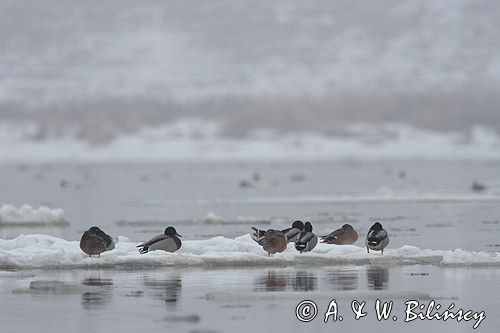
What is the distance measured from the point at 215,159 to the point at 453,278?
10086 cm

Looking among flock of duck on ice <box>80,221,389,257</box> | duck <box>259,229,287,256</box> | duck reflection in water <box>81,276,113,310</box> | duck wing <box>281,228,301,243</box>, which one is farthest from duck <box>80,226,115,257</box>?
duck wing <box>281,228,301,243</box>

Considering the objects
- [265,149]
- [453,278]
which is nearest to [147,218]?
[453,278]

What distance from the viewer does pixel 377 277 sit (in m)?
14.4

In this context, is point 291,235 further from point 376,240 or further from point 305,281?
point 305,281

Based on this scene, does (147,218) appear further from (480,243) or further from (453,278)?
(453,278)

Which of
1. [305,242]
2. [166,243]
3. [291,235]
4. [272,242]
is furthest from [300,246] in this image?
[166,243]

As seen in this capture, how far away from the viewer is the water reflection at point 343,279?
13469 mm

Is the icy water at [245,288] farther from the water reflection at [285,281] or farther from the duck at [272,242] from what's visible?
the duck at [272,242]

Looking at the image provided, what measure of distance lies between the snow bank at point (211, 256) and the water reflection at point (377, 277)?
0.60 metres

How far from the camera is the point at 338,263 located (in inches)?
628

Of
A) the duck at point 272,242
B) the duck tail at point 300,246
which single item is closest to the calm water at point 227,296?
the duck tail at point 300,246

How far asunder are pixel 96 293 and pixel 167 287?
85 centimetres

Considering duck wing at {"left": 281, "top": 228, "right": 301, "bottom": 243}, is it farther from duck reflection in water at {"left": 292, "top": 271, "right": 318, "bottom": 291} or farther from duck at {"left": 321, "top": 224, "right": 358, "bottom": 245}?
duck reflection in water at {"left": 292, "top": 271, "right": 318, "bottom": 291}

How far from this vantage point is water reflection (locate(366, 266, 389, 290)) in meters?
13.5
